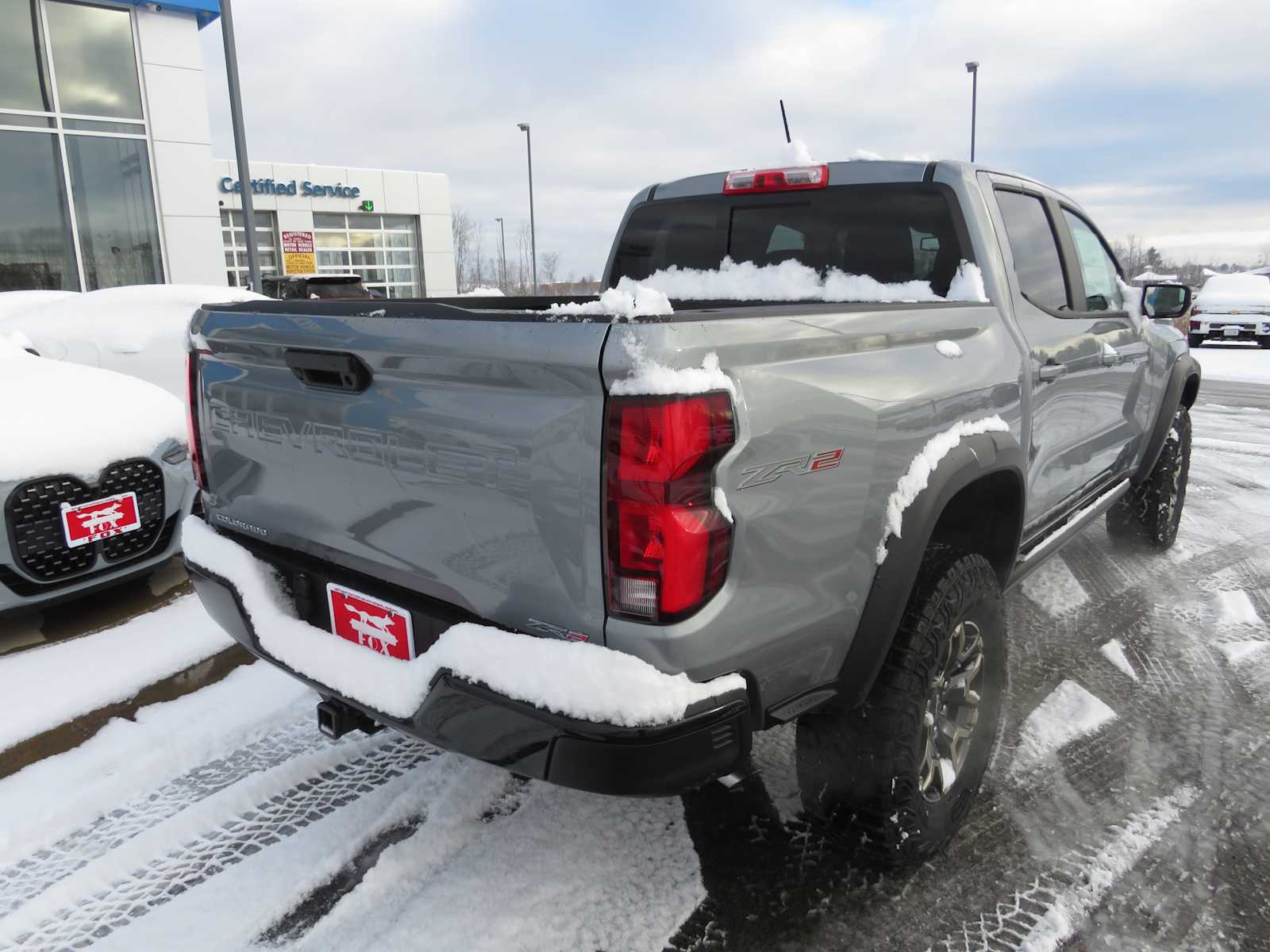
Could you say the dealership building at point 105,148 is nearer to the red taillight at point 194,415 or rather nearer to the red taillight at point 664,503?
the red taillight at point 194,415

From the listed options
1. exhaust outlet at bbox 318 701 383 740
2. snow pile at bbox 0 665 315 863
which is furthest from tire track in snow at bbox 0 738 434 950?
exhaust outlet at bbox 318 701 383 740

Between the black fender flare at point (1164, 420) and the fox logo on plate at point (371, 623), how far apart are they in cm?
404

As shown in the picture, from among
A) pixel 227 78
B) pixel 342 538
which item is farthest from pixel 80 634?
pixel 227 78

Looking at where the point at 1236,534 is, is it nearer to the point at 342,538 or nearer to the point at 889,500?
the point at 889,500

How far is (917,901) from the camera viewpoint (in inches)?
87.0

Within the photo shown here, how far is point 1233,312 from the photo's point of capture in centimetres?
1800

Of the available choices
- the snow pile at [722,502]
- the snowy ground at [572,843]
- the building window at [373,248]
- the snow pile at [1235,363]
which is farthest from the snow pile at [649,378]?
the building window at [373,248]

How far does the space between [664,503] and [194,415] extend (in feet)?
5.56

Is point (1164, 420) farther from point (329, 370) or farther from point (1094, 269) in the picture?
point (329, 370)

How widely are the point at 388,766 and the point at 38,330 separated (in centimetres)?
520

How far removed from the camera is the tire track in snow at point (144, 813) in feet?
7.45

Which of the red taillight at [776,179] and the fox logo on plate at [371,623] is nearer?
the fox logo on plate at [371,623]

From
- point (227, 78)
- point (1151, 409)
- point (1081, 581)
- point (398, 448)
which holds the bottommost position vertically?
point (1081, 581)

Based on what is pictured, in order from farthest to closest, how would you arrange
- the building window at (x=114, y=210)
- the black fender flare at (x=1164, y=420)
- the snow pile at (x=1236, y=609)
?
the building window at (x=114, y=210) → the black fender flare at (x=1164, y=420) → the snow pile at (x=1236, y=609)
